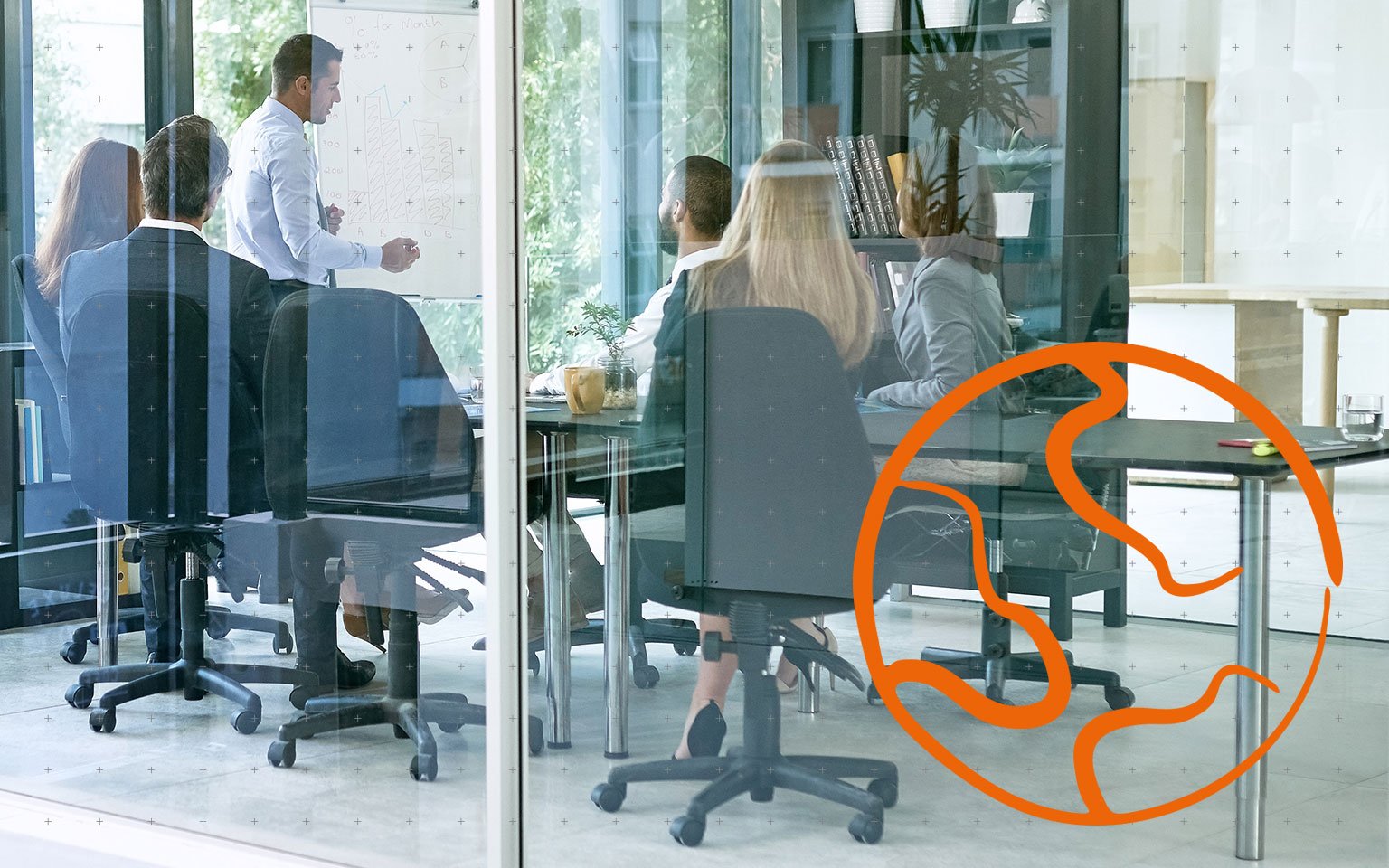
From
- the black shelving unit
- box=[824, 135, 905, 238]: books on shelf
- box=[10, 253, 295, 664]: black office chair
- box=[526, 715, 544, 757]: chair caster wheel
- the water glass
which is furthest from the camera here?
box=[10, 253, 295, 664]: black office chair

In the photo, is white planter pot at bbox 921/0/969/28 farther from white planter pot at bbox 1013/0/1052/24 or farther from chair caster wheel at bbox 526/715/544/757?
chair caster wheel at bbox 526/715/544/757

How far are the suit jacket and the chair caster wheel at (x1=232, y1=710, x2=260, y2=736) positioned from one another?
0.41 m

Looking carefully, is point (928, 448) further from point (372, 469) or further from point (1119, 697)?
point (372, 469)

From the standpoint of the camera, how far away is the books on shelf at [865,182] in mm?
2521

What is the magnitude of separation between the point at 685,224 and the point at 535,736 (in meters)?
0.94

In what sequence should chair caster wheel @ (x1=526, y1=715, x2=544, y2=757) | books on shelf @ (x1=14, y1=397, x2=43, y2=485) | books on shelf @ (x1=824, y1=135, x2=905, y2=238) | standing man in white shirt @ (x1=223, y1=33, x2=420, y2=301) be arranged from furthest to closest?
books on shelf @ (x1=14, y1=397, x2=43, y2=485) → standing man in white shirt @ (x1=223, y1=33, x2=420, y2=301) → chair caster wheel @ (x1=526, y1=715, x2=544, y2=757) → books on shelf @ (x1=824, y1=135, x2=905, y2=238)

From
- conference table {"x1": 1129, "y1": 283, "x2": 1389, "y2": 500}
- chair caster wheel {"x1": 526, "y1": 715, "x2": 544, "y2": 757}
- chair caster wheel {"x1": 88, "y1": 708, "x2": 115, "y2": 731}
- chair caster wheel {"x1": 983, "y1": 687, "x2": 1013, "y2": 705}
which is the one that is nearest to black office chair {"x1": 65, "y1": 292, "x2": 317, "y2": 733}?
chair caster wheel {"x1": 88, "y1": 708, "x2": 115, "y2": 731}

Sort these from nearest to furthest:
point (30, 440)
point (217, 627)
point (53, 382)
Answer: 1. point (217, 627)
2. point (53, 382)
3. point (30, 440)

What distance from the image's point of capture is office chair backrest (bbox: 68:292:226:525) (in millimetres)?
3424

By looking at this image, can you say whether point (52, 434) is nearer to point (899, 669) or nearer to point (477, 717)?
point (477, 717)

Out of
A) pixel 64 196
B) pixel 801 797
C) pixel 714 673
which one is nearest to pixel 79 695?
pixel 64 196

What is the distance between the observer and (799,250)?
8.61ft

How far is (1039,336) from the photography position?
2451 millimetres

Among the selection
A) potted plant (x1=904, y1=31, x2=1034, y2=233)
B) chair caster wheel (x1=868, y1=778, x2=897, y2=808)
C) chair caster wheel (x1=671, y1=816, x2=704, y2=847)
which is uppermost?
potted plant (x1=904, y1=31, x2=1034, y2=233)
